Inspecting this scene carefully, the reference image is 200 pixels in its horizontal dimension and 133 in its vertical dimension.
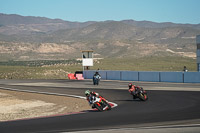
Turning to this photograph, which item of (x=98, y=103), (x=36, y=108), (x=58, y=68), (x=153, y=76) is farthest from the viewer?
(x=58, y=68)

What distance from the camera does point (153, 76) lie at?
149 feet

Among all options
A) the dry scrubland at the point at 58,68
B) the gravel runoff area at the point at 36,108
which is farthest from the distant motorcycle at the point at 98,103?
the dry scrubland at the point at 58,68

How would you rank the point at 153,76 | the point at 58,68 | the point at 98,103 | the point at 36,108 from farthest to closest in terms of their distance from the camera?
the point at 58,68, the point at 153,76, the point at 36,108, the point at 98,103

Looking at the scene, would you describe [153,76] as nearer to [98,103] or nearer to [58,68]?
[98,103]

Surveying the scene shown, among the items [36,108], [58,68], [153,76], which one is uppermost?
[153,76]

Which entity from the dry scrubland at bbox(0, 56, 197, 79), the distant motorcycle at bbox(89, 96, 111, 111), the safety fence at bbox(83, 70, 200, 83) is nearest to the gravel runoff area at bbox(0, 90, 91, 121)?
the distant motorcycle at bbox(89, 96, 111, 111)

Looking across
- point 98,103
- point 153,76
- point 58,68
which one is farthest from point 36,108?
point 58,68

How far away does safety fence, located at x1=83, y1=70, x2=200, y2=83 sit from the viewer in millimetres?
41344

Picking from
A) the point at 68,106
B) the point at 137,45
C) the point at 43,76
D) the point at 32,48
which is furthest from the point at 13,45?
the point at 68,106

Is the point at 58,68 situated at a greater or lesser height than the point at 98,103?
lesser

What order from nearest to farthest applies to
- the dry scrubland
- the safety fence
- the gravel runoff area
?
the gravel runoff area
the safety fence
the dry scrubland

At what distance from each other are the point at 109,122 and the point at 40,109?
26.6ft

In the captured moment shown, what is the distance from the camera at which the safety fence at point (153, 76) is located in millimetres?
41344

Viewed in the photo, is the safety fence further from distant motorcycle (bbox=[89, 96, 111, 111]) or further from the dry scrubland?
distant motorcycle (bbox=[89, 96, 111, 111])
